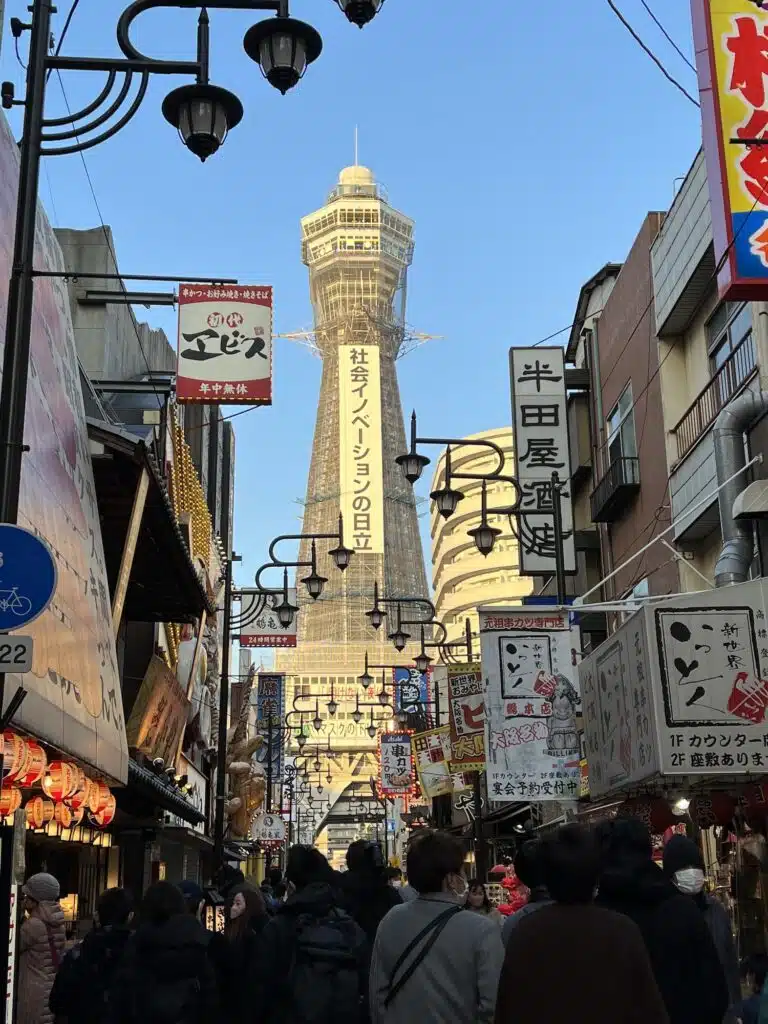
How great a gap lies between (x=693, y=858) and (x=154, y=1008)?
10.9 feet

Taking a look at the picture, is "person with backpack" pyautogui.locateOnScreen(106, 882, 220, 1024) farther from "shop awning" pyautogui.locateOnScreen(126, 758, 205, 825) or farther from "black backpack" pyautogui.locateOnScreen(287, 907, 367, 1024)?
"shop awning" pyautogui.locateOnScreen(126, 758, 205, 825)

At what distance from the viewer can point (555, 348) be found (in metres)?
24.9

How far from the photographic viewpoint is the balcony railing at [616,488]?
883 inches

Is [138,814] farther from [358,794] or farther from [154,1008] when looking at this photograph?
[358,794]

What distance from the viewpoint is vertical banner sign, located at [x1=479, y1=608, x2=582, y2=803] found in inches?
645

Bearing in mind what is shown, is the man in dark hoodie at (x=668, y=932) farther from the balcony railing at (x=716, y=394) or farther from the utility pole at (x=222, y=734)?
the utility pole at (x=222, y=734)

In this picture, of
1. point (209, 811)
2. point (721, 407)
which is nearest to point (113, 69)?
point (721, 407)

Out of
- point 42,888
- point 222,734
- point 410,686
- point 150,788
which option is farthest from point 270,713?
point 42,888

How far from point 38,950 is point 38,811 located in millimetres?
3839

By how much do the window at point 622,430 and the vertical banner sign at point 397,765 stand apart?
904 inches

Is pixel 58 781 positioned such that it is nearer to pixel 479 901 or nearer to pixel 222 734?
pixel 479 901

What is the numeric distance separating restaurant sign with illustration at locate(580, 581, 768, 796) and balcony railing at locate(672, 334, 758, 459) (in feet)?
19.2

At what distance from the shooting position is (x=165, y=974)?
674 cm

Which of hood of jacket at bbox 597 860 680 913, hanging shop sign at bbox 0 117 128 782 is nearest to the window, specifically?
hanging shop sign at bbox 0 117 128 782
